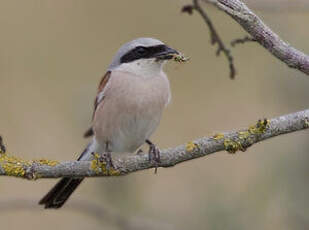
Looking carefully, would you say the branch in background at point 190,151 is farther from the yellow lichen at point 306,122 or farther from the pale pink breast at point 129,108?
the pale pink breast at point 129,108

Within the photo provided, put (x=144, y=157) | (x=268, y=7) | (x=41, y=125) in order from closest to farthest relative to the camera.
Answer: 1. (x=144, y=157)
2. (x=268, y=7)
3. (x=41, y=125)

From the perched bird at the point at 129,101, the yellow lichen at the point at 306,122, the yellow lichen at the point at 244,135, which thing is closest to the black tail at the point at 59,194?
the perched bird at the point at 129,101

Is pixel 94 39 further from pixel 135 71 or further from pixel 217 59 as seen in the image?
pixel 135 71

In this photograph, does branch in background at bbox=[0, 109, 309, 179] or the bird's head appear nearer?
branch in background at bbox=[0, 109, 309, 179]

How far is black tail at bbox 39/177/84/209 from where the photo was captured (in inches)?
132

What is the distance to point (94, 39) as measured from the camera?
5691 millimetres

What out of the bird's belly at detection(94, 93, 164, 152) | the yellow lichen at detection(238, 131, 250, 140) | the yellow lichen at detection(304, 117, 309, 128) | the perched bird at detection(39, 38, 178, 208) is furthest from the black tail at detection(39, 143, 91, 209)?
the yellow lichen at detection(304, 117, 309, 128)

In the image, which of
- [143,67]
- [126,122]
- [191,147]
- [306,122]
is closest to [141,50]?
[143,67]

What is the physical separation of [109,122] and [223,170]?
3.67ft

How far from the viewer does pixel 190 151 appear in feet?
8.11

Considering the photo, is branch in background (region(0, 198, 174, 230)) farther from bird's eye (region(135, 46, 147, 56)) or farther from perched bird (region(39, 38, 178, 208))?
bird's eye (region(135, 46, 147, 56))

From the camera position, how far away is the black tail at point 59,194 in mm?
3359

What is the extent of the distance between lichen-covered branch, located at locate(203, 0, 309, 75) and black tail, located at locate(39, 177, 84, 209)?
1493mm

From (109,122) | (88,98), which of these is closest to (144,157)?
(109,122)
